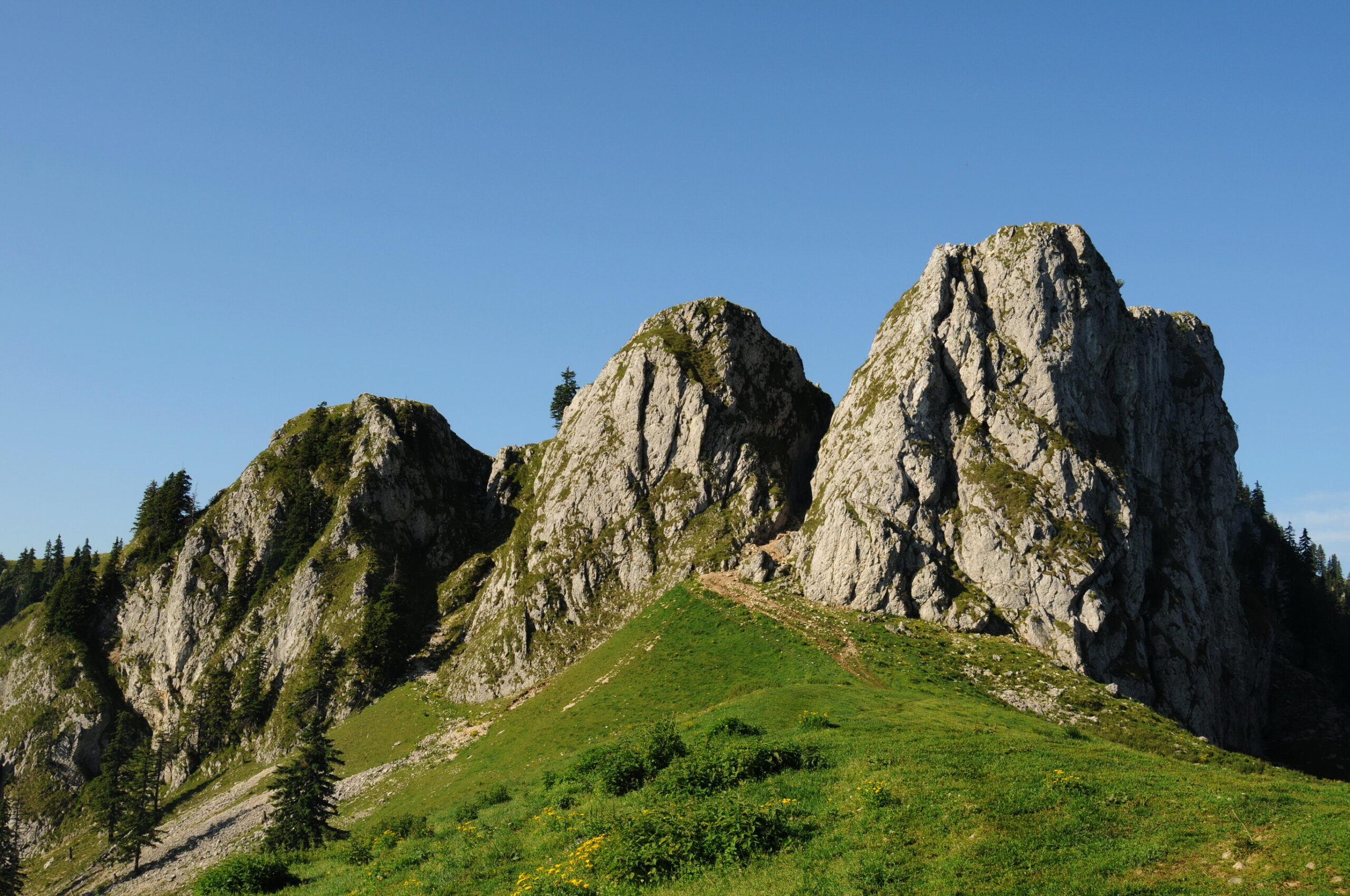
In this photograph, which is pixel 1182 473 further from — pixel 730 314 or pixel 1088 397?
pixel 730 314

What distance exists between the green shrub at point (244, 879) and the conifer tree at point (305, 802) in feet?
77.8

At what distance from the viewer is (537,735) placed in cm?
6469

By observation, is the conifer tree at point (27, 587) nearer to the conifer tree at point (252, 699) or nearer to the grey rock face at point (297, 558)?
the grey rock face at point (297, 558)

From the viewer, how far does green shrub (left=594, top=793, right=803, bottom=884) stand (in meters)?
21.1

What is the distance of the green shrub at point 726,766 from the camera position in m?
27.7

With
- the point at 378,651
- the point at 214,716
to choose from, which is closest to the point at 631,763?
the point at 378,651

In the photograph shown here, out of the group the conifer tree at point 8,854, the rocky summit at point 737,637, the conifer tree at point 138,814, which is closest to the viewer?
the rocky summit at point 737,637

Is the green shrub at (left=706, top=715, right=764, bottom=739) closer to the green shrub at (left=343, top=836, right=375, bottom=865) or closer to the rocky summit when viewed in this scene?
the rocky summit

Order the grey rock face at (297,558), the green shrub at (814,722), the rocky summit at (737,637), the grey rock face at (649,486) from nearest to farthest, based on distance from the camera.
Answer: the rocky summit at (737,637)
the green shrub at (814,722)
the grey rock face at (649,486)
the grey rock face at (297,558)

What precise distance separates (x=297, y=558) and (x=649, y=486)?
50866 millimetres

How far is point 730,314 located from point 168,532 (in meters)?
92.8

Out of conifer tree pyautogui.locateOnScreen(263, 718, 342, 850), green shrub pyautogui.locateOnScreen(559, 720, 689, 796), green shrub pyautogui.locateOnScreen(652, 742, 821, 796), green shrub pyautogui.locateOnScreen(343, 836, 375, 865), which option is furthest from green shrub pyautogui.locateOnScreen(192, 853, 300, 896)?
conifer tree pyautogui.locateOnScreen(263, 718, 342, 850)

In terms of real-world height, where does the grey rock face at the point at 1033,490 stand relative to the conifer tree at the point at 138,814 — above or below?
above

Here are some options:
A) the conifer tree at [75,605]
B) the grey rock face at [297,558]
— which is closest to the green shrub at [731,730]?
the grey rock face at [297,558]
